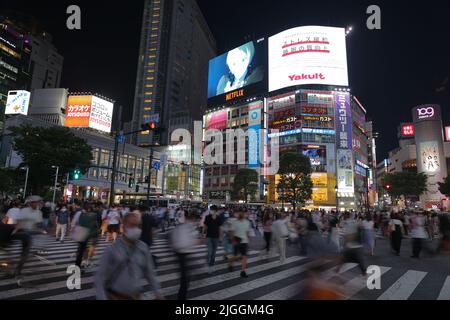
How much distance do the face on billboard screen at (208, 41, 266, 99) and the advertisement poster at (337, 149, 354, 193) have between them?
93.1 feet

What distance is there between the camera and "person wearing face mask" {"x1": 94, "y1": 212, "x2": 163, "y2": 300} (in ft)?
10.4

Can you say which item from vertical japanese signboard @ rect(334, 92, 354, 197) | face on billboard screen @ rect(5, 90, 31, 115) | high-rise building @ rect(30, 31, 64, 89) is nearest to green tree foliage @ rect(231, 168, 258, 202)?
vertical japanese signboard @ rect(334, 92, 354, 197)

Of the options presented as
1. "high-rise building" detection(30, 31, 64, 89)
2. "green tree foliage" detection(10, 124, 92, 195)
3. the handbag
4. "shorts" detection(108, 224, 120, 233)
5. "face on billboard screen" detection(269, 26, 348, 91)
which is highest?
"high-rise building" detection(30, 31, 64, 89)

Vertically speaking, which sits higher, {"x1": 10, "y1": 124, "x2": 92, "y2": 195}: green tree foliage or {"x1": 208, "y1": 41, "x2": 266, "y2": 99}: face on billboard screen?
{"x1": 208, "y1": 41, "x2": 266, "y2": 99}: face on billboard screen

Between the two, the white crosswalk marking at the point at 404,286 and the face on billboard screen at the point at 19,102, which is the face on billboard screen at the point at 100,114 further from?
the white crosswalk marking at the point at 404,286

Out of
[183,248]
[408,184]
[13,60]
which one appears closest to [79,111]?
[13,60]

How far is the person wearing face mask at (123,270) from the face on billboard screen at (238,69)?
78.6 m

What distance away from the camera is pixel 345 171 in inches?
Result: 2685

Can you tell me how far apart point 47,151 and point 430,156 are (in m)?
91.6

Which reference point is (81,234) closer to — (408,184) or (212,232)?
(212,232)

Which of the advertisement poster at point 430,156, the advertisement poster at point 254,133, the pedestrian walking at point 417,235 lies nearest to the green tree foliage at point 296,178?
the advertisement poster at point 254,133

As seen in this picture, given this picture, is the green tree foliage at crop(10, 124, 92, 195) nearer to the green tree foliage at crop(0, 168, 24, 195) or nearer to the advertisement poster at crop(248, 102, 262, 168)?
the green tree foliage at crop(0, 168, 24, 195)

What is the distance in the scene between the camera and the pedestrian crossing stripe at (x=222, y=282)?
6.09 metres
